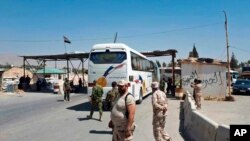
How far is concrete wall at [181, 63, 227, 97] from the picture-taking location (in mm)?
28203

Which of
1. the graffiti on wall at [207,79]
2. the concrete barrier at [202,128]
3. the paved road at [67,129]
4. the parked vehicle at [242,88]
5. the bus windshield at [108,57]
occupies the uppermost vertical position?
the bus windshield at [108,57]

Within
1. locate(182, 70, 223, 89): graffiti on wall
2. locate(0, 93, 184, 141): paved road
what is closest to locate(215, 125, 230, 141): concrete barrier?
locate(0, 93, 184, 141): paved road

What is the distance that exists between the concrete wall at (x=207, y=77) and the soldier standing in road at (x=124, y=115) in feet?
73.3

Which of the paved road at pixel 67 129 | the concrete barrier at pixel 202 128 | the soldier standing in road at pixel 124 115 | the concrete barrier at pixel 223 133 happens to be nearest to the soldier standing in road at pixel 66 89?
the paved road at pixel 67 129

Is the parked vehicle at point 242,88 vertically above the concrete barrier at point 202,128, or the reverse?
the parked vehicle at point 242,88

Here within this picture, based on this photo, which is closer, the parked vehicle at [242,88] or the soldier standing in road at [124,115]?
the soldier standing in road at [124,115]

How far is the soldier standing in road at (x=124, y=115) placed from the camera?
6.58 m

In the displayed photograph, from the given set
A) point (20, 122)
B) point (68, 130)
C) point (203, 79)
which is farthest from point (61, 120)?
point (203, 79)

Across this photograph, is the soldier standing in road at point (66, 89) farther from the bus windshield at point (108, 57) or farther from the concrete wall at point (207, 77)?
the concrete wall at point (207, 77)

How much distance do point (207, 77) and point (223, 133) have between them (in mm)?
21849

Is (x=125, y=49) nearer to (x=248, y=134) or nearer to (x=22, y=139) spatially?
(x=22, y=139)

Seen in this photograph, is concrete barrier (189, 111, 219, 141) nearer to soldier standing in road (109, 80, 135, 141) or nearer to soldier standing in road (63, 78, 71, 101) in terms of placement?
soldier standing in road (109, 80, 135, 141)

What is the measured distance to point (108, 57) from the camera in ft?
62.8

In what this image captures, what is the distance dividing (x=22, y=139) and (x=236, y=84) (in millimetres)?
29546
